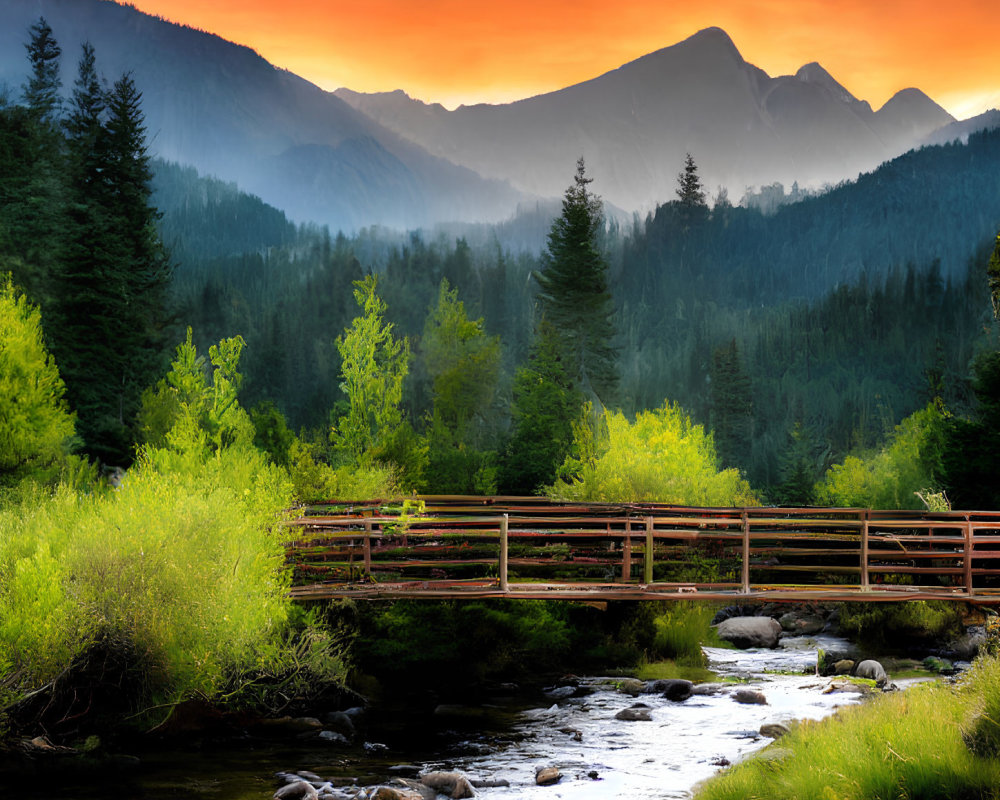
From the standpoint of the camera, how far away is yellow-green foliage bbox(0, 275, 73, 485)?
25.0 meters

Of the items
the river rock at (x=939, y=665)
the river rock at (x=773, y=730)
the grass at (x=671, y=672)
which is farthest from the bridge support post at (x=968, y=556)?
the grass at (x=671, y=672)

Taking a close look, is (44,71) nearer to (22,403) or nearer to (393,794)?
(22,403)

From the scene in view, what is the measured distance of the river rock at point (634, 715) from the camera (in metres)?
17.8

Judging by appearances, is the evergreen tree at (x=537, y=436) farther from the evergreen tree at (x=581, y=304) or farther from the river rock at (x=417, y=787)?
the river rock at (x=417, y=787)

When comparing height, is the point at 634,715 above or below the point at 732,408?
below

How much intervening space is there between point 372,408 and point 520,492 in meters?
9.66

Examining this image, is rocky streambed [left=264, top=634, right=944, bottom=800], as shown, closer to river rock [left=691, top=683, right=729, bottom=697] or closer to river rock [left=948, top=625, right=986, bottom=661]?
river rock [left=691, top=683, right=729, bottom=697]

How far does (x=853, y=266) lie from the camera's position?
151500mm

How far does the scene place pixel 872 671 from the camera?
69.3ft

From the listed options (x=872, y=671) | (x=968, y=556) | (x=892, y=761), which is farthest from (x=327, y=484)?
(x=892, y=761)

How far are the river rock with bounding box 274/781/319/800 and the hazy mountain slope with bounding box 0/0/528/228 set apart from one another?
168207mm

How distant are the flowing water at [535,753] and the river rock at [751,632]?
6537 mm

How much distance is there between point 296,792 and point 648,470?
21096 millimetres

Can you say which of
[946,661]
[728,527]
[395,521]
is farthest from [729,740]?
[728,527]
